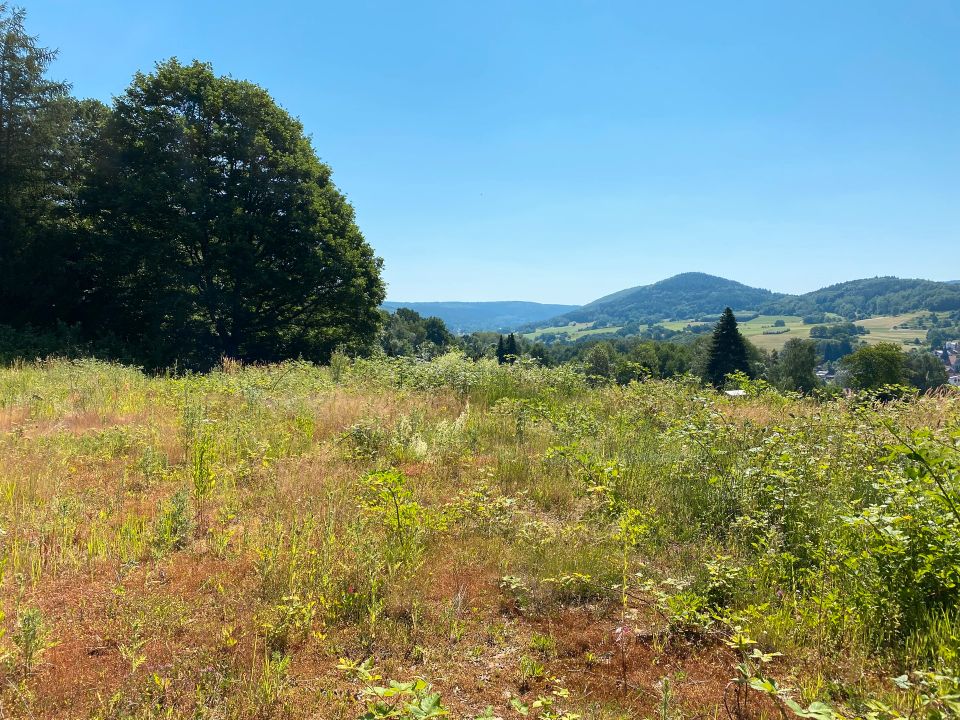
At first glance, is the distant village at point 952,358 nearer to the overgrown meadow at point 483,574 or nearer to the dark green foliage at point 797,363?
the dark green foliage at point 797,363

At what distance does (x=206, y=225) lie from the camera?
21.1m

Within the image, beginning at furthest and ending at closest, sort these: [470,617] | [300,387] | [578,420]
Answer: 1. [300,387]
2. [578,420]
3. [470,617]

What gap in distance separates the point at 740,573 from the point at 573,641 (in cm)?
143

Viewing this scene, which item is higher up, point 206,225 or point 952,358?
point 206,225

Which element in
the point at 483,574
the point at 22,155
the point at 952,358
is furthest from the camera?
the point at 952,358

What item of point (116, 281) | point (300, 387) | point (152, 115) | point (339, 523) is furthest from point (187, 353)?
point (339, 523)

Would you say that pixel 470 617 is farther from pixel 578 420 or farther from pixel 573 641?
pixel 578 420

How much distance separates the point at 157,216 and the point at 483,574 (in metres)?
23.5

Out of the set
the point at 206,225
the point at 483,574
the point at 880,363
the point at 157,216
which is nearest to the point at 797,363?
the point at 880,363

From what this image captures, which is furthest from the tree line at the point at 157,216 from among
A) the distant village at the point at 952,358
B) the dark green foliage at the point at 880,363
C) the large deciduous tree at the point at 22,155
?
the distant village at the point at 952,358

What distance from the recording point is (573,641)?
323 cm

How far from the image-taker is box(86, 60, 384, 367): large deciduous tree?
809 inches

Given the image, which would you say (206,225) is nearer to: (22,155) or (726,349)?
(22,155)

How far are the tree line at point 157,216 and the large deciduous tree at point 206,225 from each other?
2.4 inches
